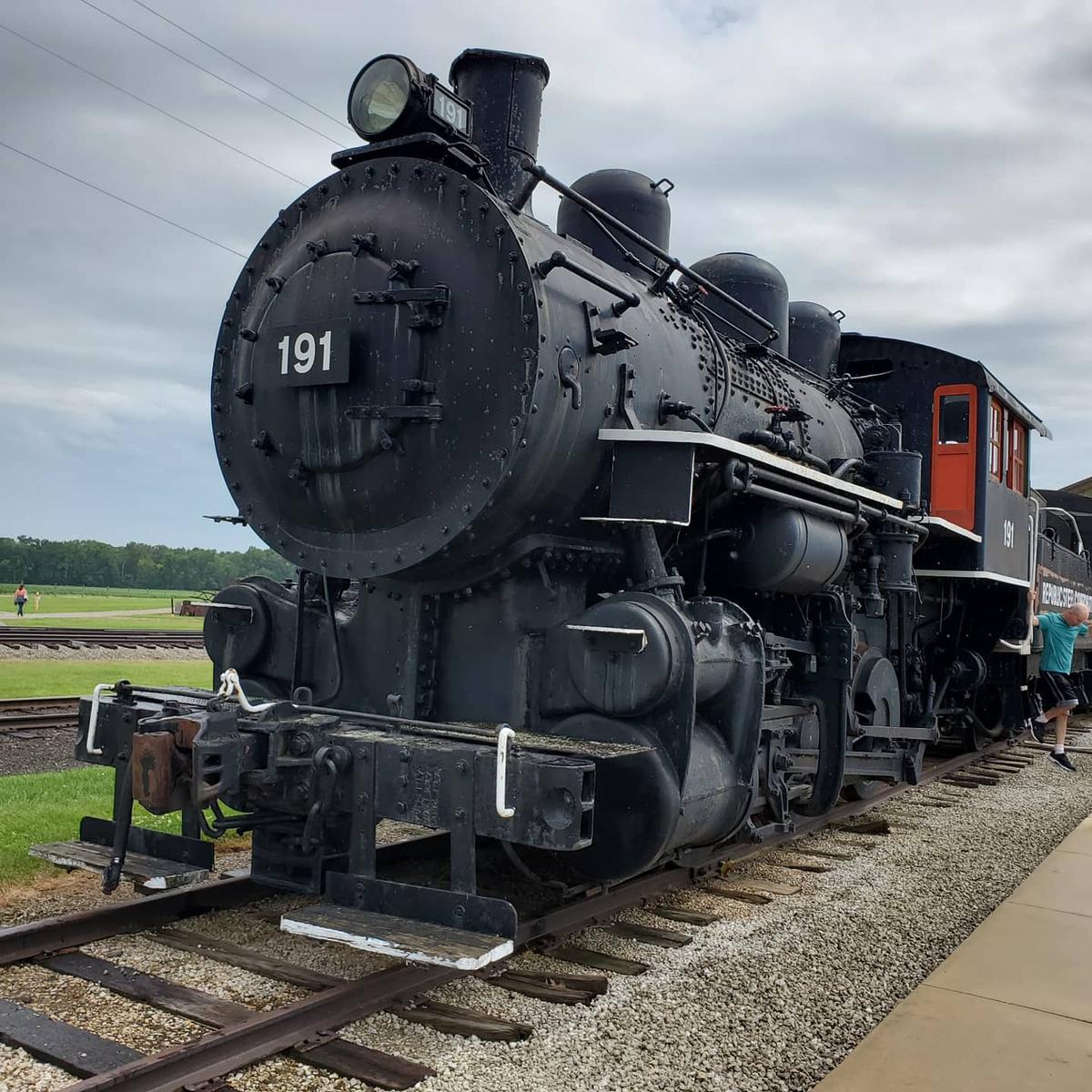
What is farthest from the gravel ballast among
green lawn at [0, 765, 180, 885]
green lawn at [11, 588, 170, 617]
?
green lawn at [11, 588, 170, 617]

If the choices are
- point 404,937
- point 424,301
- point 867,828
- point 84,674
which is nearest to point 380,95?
point 424,301

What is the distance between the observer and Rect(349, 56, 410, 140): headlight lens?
4.54m

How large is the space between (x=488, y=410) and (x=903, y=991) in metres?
2.85

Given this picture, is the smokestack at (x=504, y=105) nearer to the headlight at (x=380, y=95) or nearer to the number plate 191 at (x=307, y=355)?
the headlight at (x=380, y=95)

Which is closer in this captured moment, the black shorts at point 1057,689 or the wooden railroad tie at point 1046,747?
the black shorts at point 1057,689

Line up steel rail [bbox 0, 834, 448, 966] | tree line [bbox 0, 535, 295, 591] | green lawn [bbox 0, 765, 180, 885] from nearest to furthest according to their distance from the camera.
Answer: steel rail [bbox 0, 834, 448, 966], green lawn [bbox 0, 765, 180, 885], tree line [bbox 0, 535, 295, 591]

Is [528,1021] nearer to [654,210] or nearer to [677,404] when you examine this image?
[677,404]

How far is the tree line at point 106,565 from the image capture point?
52.1m

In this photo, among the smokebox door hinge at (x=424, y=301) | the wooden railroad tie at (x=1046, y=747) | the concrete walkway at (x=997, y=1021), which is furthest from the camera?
the wooden railroad tie at (x=1046, y=747)

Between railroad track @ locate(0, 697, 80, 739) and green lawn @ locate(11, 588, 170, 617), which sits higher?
green lawn @ locate(11, 588, 170, 617)

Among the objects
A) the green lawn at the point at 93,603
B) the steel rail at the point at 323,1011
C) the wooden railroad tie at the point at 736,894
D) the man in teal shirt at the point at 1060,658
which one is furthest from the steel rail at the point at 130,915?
the green lawn at the point at 93,603

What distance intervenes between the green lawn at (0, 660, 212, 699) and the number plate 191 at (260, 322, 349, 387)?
32.0ft

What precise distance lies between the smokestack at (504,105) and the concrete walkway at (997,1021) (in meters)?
3.85

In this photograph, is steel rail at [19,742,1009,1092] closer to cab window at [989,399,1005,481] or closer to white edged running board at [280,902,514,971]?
white edged running board at [280,902,514,971]
